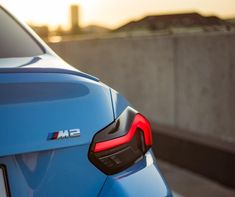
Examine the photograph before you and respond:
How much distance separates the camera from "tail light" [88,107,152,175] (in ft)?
7.86

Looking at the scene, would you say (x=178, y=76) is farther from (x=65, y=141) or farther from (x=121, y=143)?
(x=65, y=141)

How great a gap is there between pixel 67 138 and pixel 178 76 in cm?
462

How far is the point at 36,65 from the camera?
2.57 meters

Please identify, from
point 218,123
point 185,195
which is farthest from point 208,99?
point 185,195

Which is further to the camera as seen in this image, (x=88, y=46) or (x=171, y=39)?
(x=88, y=46)

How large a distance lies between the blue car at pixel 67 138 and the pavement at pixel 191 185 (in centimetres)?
299

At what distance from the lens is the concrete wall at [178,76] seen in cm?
597

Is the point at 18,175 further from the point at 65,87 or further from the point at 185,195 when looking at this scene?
the point at 185,195

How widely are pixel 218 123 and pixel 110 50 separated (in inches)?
104

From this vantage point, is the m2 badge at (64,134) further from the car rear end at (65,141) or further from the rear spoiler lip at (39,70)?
the rear spoiler lip at (39,70)

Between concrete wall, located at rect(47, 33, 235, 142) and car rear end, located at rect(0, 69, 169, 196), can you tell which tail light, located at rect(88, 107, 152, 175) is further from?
concrete wall, located at rect(47, 33, 235, 142)

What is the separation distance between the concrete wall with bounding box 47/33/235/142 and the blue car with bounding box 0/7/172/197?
11.2ft

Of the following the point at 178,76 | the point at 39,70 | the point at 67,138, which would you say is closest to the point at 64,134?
the point at 67,138

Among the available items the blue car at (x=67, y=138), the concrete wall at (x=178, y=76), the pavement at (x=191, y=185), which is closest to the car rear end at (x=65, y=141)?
the blue car at (x=67, y=138)
